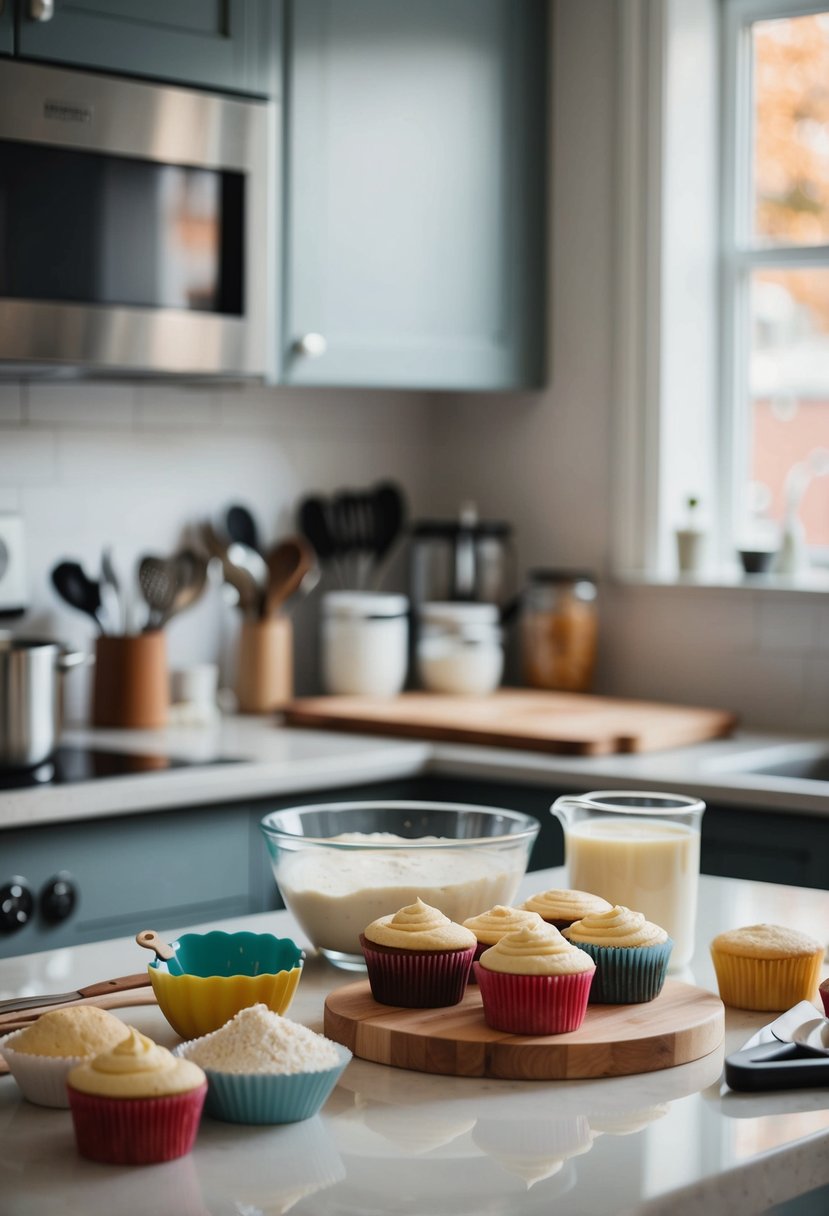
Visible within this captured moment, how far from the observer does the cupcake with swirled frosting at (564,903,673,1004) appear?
1.30 meters

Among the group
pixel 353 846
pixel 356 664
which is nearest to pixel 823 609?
pixel 356 664

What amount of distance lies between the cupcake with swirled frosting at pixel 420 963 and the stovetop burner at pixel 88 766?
1229 mm

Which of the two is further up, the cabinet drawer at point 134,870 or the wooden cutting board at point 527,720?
the wooden cutting board at point 527,720

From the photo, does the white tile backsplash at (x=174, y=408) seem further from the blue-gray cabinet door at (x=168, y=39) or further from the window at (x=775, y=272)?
the window at (x=775, y=272)

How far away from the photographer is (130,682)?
3045mm

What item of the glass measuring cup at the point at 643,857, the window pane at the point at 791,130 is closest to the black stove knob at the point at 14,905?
the glass measuring cup at the point at 643,857

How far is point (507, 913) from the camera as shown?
1.37 metres

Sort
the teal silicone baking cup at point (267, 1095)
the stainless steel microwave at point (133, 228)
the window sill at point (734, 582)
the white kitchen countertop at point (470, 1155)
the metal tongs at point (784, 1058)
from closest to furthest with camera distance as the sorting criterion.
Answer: the white kitchen countertop at point (470, 1155) → the teal silicone baking cup at point (267, 1095) → the metal tongs at point (784, 1058) → the stainless steel microwave at point (133, 228) → the window sill at point (734, 582)

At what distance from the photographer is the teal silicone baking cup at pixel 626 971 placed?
130cm

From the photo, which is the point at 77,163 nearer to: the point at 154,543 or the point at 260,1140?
the point at 154,543

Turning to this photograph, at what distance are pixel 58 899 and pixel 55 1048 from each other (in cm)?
130

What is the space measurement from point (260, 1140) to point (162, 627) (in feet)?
6.79

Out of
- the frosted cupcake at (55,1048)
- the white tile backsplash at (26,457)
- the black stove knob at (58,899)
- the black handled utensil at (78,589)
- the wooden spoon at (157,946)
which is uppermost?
the white tile backsplash at (26,457)

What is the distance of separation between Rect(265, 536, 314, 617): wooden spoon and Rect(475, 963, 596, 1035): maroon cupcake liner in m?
2.11
